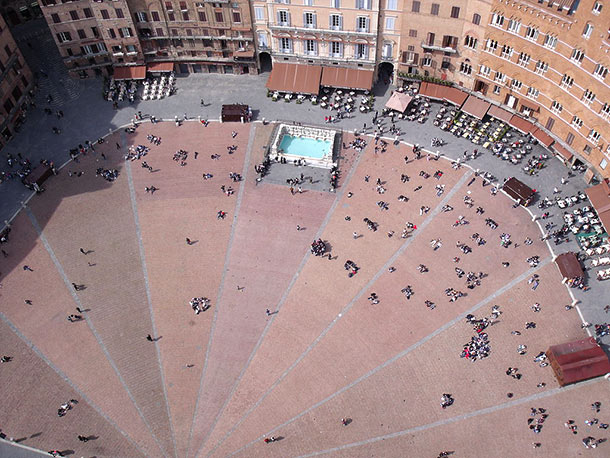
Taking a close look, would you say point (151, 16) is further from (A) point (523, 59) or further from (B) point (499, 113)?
(A) point (523, 59)

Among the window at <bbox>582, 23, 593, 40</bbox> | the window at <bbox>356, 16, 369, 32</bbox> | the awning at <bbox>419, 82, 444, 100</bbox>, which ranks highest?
the window at <bbox>356, 16, 369, 32</bbox>

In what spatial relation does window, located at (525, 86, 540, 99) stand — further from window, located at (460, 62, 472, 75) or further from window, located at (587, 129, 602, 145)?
window, located at (587, 129, 602, 145)

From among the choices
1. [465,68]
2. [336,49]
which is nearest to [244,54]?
[336,49]

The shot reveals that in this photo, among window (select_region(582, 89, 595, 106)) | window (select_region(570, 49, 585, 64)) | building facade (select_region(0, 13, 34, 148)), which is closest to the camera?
window (select_region(570, 49, 585, 64))

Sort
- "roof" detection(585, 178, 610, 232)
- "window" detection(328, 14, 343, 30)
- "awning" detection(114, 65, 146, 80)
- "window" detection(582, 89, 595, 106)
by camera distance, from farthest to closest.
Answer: "awning" detection(114, 65, 146, 80)
"window" detection(328, 14, 343, 30)
"roof" detection(585, 178, 610, 232)
"window" detection(582, 89, 595, 106)

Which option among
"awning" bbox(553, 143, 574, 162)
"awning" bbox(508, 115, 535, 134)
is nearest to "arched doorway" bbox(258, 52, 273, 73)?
"awning" bbox(508, 115, 535, 134)

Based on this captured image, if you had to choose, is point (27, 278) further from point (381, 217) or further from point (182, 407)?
point (381, 217)

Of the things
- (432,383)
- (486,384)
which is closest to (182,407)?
(432,383)
